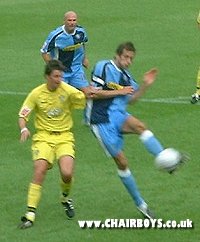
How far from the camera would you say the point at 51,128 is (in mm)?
12398

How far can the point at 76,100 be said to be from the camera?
1238cm

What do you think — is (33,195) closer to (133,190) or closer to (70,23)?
(133,190)

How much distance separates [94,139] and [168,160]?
486 centimetres

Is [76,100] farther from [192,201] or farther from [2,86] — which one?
[2,86]

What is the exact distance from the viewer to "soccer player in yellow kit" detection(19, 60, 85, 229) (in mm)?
12055

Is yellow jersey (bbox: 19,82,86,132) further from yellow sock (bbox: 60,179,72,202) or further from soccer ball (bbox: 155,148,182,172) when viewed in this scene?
soccer ball (bbox: 155,148,182,172)

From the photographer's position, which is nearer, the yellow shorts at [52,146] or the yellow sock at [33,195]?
the yellow sock at [33,195]

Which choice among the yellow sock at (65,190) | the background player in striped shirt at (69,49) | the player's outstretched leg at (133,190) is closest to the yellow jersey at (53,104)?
the yellow sock at (65,190)

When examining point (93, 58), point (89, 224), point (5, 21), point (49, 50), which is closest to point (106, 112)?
point (89, 224)

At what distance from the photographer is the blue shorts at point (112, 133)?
40.8ft

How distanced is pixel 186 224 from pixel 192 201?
3.41 feet

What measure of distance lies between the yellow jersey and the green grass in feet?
3.81

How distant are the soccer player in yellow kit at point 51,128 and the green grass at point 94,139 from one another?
371 millimetres

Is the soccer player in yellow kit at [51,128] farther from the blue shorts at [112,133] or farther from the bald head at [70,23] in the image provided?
the bald head at [70,23]
